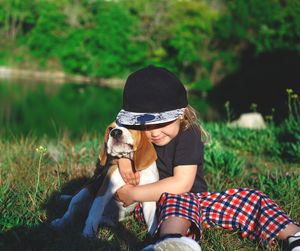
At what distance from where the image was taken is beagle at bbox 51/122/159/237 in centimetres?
199

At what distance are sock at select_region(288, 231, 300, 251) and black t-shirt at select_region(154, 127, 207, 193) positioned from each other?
2.37 feet

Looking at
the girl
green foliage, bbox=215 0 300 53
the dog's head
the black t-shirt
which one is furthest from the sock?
green foliage, bbox=215 0 300 53

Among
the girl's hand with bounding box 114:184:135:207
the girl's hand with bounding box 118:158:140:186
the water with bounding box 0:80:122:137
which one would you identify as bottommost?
the water with bounding box 0:80:122:137

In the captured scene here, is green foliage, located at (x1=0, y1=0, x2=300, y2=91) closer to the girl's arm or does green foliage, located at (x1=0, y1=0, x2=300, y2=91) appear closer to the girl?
the girl

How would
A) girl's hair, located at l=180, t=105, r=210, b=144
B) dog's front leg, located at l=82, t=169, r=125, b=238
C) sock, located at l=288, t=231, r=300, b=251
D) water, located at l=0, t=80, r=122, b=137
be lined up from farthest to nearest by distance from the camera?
water, located at l=0, t=80, r=122, b=137 → girl's hair, located at l=180, t=105, r=210, b=144 → dog's front leg, located at l=82, t=169, r=125, b=238 → sock, located at l=288, t=231, r=300, b=251

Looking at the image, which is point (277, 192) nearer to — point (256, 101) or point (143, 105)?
point (143, 105)

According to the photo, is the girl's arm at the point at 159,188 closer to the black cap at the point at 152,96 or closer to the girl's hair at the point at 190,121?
the girl's hair at the point at 190,121

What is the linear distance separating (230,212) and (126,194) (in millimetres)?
Result: 786

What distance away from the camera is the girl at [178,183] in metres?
1.96

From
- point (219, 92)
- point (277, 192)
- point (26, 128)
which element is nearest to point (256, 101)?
point (219, 92)

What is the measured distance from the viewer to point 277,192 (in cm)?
291

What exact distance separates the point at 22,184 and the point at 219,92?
74.9 feet

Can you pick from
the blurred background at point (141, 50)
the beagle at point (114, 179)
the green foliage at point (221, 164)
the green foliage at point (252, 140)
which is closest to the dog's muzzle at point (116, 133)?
the beagle at point (114, 179)

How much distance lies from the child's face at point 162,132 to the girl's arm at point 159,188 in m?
0.22
